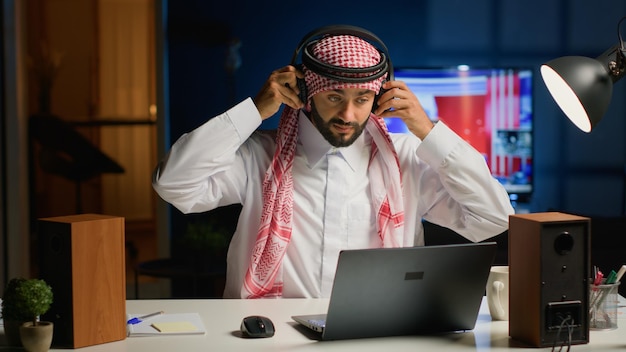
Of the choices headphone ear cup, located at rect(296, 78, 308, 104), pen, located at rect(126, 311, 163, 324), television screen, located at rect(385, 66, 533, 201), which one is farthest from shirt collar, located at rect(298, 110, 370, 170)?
television screen, located at rect(385, 66, 533, 201)

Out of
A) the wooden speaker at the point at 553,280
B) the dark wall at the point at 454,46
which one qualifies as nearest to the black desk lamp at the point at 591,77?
the wooden speaker at the point at 553,280

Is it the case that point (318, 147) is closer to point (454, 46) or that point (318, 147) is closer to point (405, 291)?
point (405, 291)

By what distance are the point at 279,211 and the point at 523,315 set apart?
0.93 meters

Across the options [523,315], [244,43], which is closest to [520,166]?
[244,43]

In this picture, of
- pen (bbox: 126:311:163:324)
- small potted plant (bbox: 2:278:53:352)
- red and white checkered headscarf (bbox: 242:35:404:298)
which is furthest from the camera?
red and white checkered headscarf (bbox: 242:35:404:298)

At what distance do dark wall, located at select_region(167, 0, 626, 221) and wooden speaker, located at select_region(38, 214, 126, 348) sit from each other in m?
3.86

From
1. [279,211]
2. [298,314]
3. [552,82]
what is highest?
[552,82]

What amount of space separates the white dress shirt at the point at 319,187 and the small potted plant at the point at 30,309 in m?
0.83

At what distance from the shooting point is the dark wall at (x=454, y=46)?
19.3ft

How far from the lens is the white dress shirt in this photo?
108 inches

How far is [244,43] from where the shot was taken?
5926mm

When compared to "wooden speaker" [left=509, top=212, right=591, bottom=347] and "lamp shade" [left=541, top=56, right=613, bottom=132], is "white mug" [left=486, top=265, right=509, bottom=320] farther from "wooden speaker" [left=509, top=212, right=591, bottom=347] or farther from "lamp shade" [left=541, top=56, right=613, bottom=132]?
"lamp shade" [left=541, top=56, right=613, bottom=132]

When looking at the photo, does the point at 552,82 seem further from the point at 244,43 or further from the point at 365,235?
the point at 244,43

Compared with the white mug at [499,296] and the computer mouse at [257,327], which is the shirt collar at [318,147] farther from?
the computer mouse at [257,327]
